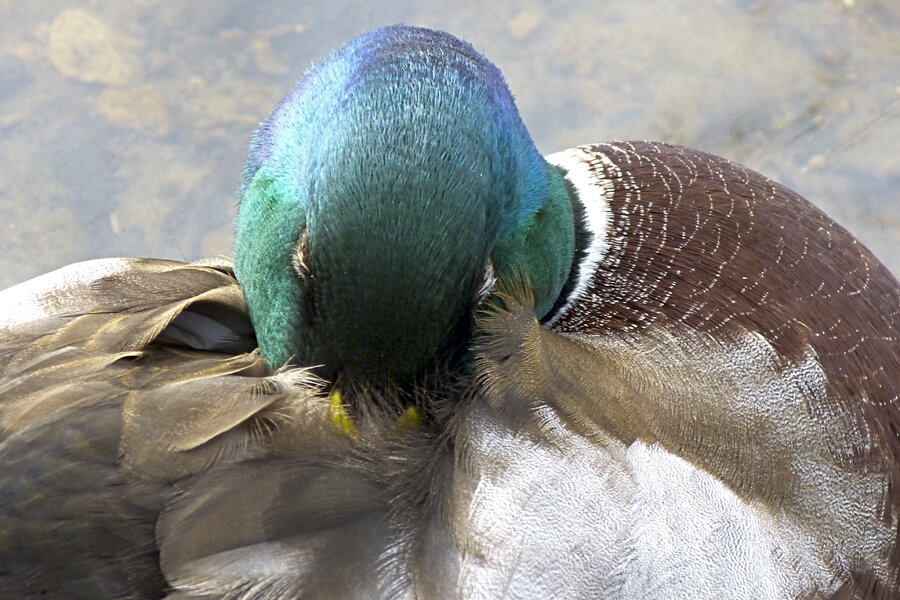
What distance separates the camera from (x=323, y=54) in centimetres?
409

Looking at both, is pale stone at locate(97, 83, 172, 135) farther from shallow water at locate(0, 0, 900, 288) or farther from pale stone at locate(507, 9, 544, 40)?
pale stone at locate(507, 9, 544, 40)

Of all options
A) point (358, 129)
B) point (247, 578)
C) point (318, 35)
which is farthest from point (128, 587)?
point (318, 35)

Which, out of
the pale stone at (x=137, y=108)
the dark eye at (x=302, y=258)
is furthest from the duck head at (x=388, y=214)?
the pale stone at (x=137, y=108)

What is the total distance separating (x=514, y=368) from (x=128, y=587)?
68 cm

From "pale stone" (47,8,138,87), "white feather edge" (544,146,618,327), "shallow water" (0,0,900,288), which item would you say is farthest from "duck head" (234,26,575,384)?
"pale stone" (47,8,138,87)

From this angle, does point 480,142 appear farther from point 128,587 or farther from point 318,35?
point 318,35

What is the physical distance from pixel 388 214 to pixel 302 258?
0.20 meters

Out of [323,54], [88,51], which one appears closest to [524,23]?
[323,54]

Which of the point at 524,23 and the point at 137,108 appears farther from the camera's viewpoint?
the point at 524,23

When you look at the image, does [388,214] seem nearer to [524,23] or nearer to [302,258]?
[302,258]

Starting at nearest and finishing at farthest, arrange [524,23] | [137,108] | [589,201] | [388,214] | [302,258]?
[388,214] → [302,258] → [589,201] → [137,108] → [524,23]

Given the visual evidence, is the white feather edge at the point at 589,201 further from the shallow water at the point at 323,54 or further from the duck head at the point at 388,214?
the shallow water at the point at 323,54

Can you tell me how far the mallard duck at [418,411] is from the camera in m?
1.55

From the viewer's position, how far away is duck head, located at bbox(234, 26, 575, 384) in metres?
1.61
